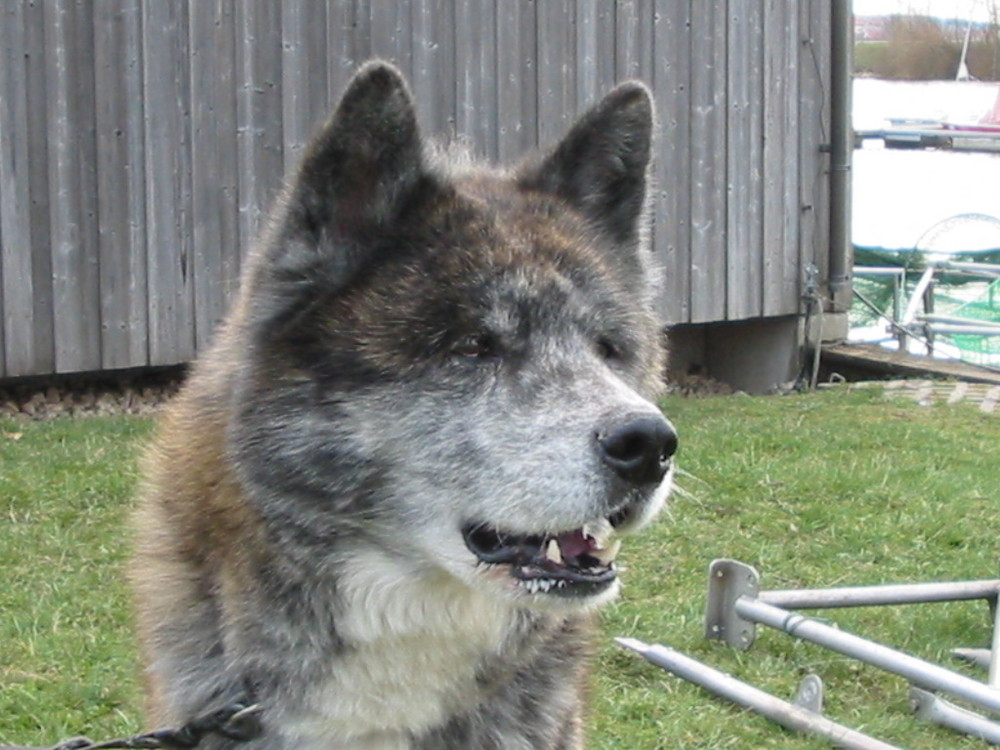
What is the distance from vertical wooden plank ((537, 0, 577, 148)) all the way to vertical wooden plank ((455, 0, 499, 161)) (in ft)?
1.15

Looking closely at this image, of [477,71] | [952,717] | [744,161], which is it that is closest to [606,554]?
[952,717]

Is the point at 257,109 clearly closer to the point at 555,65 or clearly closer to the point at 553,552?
the point at 555,65

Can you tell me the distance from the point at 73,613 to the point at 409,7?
196 inches

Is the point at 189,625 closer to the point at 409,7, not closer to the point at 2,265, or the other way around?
the point at 2,265

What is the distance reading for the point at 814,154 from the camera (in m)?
10.4

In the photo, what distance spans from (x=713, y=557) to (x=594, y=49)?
15.3 feet

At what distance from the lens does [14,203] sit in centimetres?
759

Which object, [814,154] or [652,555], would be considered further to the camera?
[814,154]

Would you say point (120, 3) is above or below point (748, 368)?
above

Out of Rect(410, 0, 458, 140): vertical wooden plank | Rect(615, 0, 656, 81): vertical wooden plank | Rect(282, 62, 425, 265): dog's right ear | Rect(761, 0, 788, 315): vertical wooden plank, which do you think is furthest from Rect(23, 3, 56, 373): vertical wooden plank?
Rect(282, 62, 425, 265): dog's right ear

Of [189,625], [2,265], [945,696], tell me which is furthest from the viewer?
[2,265]

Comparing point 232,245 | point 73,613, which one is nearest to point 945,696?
point 73,613

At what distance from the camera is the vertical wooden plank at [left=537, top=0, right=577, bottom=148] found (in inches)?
360

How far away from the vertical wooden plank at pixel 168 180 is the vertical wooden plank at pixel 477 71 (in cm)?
178
